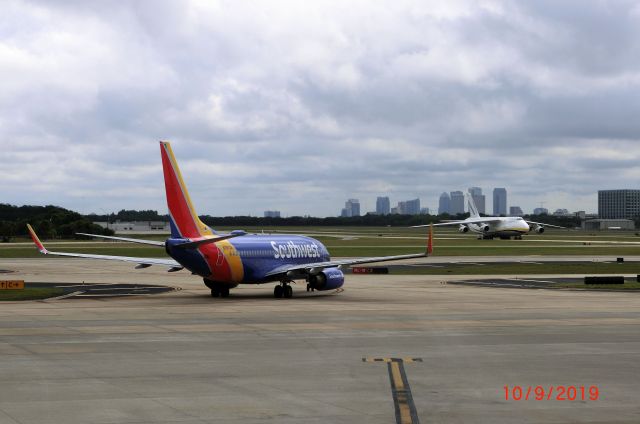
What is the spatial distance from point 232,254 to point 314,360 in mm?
24764

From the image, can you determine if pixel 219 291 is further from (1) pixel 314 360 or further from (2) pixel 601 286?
(1) pixel 314 360

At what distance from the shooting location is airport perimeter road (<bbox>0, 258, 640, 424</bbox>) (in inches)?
746

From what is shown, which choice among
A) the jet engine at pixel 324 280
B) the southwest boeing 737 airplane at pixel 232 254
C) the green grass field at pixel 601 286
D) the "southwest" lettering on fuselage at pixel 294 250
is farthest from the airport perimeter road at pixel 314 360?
the green grass field at pixel 601 286

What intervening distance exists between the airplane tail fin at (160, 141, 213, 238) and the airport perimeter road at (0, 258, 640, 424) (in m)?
4.03

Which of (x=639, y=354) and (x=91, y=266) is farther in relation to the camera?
(x=91, y=266)

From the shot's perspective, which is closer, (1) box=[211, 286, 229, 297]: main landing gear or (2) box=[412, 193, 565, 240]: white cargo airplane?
(1) box=[211, 286, 229, 297]: main landing gear

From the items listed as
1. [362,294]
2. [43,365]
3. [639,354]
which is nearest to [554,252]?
[362,294]

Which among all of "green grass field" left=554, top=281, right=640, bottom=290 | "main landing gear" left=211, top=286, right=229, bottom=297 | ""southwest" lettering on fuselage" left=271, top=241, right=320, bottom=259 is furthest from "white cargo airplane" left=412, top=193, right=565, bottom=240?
"main landing gear" left=211, top=286, right=229, bottom=297

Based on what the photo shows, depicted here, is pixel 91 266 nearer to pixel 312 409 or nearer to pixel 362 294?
pixel 362 294

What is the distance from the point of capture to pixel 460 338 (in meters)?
31.5

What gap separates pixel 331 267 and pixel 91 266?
44404 millimetres
